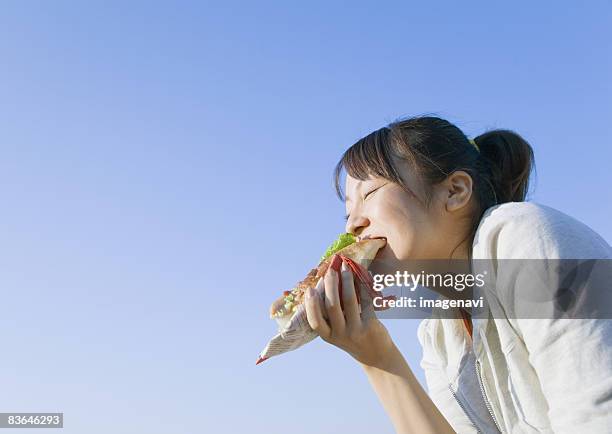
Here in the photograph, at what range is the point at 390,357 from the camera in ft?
15.6

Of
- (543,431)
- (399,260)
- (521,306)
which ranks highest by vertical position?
(399,260)

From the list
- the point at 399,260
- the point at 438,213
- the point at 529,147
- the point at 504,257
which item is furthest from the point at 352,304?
the point at 529,147

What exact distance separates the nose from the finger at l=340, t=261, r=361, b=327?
0.88ft

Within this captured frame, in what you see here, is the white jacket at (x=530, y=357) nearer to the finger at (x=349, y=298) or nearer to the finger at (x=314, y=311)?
the finger at (x=349, y=298)

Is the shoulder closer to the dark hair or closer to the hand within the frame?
the dark hair

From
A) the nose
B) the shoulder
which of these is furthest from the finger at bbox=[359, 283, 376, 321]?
the shoulder

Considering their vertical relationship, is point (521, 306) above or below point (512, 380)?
above

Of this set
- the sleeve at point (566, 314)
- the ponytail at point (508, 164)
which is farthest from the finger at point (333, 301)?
the ponytail at point (508, 164)

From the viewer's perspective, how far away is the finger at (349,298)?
14.6 feet

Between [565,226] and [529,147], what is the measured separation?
1594 mm

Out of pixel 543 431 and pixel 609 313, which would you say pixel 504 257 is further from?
pixel 543 431

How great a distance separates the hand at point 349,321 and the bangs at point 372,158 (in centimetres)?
64

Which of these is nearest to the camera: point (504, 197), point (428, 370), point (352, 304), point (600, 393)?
point (600, 393)

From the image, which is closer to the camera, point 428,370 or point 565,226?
point 565,226
